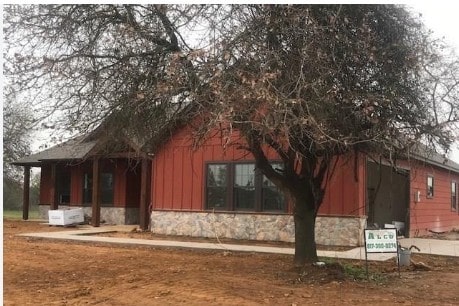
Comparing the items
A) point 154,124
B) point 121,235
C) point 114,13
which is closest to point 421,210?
point 121,235

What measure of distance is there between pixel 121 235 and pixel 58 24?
34.9 feet

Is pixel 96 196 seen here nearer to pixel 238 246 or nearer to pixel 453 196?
pixel 238 246

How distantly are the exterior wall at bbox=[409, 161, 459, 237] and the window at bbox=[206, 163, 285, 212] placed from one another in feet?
16.7

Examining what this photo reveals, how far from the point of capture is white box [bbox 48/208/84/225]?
22.4 meters

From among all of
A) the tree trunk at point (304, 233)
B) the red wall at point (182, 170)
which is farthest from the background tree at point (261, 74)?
the red wall at point (182, 170)

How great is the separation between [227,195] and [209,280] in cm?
792

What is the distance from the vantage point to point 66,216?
22.5 metres

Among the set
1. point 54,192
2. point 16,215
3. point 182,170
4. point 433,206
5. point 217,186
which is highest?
point 182,170

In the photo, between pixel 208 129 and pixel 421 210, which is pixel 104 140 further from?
pixel 421 210

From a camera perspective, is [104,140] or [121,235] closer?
[104,140]

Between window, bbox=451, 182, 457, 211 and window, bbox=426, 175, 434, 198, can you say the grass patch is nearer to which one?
window, bbox=426, 175, 434, 198

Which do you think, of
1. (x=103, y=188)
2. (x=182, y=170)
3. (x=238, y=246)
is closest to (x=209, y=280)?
(x=238, y=246)

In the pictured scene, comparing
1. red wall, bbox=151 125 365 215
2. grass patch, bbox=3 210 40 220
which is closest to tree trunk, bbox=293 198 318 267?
red wall, bbox=151 125 365 215

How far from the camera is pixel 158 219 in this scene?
758 inches
